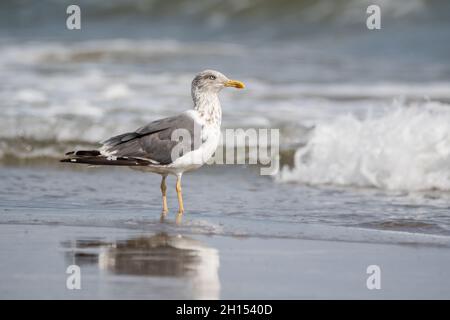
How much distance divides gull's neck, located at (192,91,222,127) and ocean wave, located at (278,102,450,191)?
1798 mm

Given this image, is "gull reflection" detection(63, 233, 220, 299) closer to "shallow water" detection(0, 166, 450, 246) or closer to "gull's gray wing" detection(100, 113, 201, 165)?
"shallow water" detection(0, 166, 450, 246)

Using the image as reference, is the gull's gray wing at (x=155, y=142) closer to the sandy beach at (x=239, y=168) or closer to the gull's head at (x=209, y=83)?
the sandy beach at (x=239, y=168)

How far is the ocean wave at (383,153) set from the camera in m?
8.09

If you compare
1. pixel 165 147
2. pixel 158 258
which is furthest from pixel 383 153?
pixel 158 258

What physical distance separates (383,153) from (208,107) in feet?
7.34

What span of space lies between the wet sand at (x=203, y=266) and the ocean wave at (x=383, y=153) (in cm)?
254

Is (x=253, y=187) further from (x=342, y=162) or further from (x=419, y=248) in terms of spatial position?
(x=419, y=248)

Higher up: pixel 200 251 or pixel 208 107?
pixel 208 107

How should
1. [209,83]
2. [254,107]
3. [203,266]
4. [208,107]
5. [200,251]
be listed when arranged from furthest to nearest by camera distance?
[254,107] → [209,83] → [208,107] → [200,251] → [203,266]

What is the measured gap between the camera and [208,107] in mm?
6871

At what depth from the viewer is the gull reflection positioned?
15.6 feet

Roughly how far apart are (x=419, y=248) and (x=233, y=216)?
157 centimetres

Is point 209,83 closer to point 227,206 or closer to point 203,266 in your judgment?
point 227,206

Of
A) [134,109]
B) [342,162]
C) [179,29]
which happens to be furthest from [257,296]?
[179,29]
